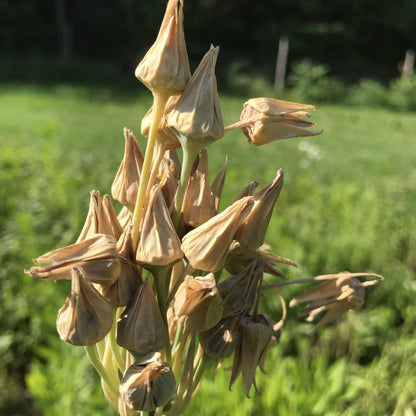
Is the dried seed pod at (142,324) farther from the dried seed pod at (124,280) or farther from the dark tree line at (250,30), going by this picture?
the dark tree line at (250,30)

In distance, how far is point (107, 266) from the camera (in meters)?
0.60

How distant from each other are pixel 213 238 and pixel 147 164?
134mm

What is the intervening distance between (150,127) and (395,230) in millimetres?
2248

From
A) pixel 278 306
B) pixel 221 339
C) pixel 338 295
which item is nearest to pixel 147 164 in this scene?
pixel 221 339

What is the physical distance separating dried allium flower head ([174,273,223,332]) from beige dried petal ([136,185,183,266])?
1.5 inches

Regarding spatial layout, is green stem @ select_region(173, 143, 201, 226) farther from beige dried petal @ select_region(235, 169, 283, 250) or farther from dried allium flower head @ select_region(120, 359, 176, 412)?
dried allium flower head @ select_region(120, 359, 176, 412)

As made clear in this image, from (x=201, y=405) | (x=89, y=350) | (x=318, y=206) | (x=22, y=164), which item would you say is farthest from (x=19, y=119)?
(x=89, y=350)

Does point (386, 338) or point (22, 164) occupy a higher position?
point (22, 164)

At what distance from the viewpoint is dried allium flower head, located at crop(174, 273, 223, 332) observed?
0.60m

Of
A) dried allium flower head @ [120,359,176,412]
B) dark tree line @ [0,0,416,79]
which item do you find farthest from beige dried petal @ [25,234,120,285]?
dark tree line @ [0,0,416,79]

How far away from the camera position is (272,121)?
644 millimetres

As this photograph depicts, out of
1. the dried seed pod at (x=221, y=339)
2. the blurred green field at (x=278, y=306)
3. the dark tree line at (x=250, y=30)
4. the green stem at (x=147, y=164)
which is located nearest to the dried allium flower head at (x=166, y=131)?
the green stem at (x=147, y=164)

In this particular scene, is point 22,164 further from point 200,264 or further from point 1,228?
point 200,264

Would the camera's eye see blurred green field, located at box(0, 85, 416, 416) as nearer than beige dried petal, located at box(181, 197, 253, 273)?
No
